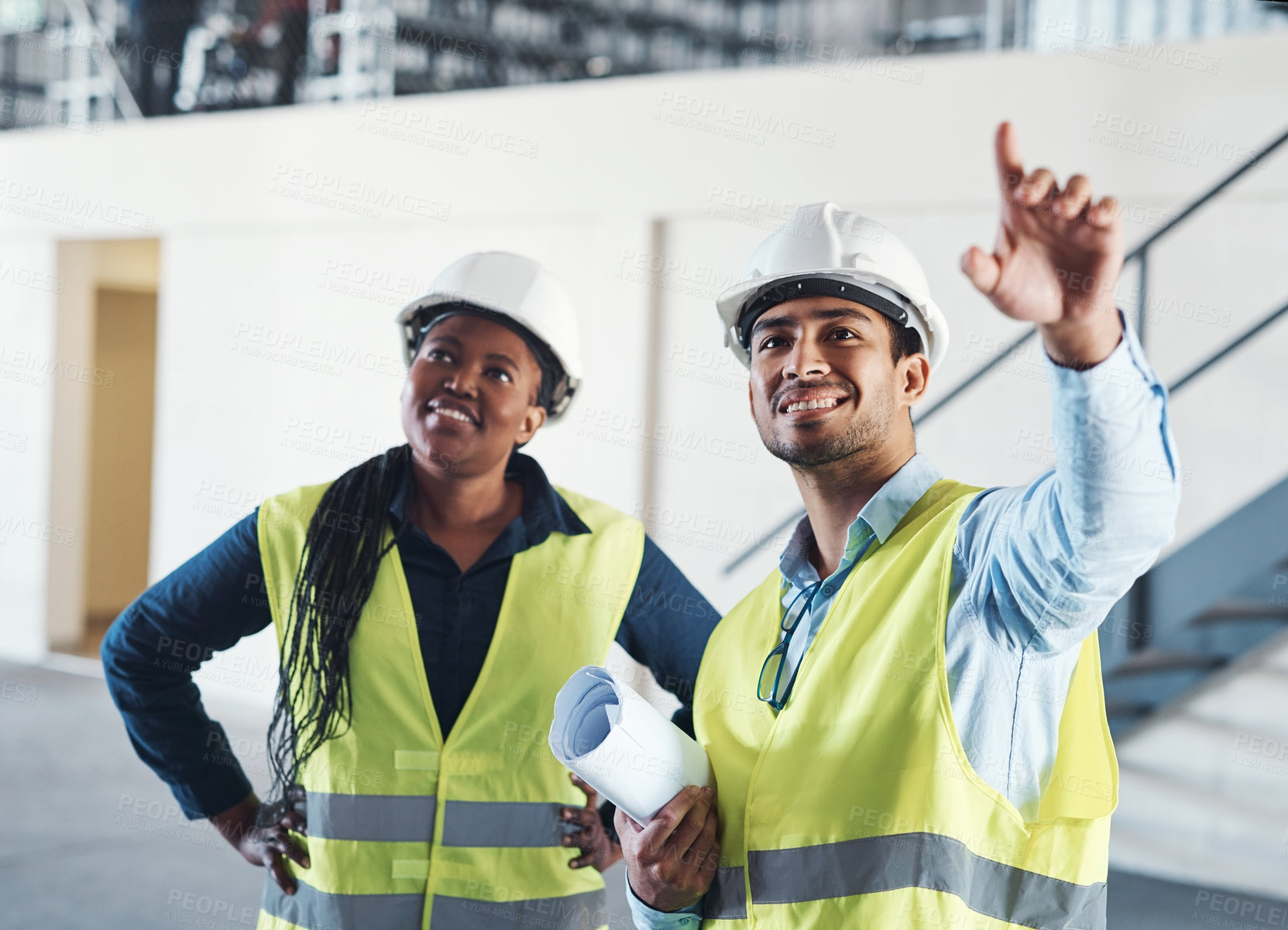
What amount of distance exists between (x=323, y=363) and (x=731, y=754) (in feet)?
18.6

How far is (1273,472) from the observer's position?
490cm

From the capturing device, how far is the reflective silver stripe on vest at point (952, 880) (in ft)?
4.59

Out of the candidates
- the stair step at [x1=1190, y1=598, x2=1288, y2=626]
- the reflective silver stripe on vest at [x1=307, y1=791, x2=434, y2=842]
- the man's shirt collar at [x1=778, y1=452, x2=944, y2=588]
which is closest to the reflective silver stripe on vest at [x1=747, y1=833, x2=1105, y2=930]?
the man's shirt collar at [x1=778, y1=452, x2=944, y2=588]

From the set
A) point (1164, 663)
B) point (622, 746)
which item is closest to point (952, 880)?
point (622, 746)

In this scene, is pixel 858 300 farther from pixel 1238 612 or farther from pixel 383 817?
pixel 1238 612

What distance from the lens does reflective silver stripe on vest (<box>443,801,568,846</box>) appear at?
2055mm

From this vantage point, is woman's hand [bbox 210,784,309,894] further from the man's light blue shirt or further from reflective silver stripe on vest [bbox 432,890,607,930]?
the man's light blue shirt

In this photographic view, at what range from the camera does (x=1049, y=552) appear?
1.24 m

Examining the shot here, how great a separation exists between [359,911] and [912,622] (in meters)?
1.19

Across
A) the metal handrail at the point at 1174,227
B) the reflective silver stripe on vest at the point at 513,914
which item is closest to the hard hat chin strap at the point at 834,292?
the reflective silver stripe on vest at the point at 513,914

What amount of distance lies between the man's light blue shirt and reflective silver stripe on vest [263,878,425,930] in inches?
42.9

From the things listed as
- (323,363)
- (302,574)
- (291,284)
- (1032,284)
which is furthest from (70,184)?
(1032,284)

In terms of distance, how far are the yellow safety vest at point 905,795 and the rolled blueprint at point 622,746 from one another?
111 millimetres

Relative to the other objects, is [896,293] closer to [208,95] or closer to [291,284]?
[291,284]
